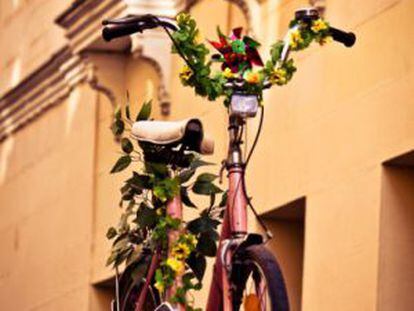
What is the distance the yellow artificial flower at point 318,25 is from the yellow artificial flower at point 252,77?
0.45 meters

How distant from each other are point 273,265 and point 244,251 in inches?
12.3

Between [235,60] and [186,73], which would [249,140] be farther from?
[235,60]

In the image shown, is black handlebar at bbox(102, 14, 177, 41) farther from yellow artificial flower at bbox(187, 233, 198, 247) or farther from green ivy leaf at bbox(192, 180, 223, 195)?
yellow artificial flower at bbox(187, 233, 198, 247)

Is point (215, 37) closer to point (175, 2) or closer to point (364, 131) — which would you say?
point (175, 2)

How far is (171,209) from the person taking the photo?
41.0ft

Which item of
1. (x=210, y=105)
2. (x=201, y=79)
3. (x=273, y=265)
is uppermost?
(x=210, y=105)

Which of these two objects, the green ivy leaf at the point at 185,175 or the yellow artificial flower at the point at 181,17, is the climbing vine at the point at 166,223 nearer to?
the green ivy leaf at the point at 185,175

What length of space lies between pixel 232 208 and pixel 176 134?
0.53 m

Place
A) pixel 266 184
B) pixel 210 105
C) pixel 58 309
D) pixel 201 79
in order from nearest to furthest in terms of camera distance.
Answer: pixel 201 79
pixel 266 184
pixel 210 105
pixel 58 309

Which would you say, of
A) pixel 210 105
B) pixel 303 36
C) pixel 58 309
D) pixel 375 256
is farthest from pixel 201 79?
pixel 58 309

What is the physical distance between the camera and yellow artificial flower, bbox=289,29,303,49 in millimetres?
12383

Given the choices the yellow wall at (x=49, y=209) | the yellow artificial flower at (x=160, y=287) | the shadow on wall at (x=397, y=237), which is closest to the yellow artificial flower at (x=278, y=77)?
the yellow artificial flower at (x=160, y=287)

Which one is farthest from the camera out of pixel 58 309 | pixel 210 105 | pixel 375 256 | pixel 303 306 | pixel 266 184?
pixel 58 309

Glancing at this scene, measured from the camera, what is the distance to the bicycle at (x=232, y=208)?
1164 cm
